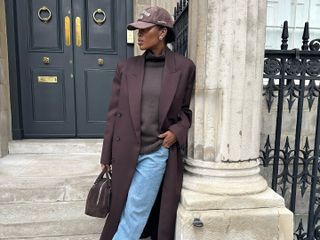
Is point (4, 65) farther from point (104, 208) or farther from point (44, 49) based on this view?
point (104, 208)

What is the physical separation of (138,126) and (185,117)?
0.39m

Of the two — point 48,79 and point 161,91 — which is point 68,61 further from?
point 161,91

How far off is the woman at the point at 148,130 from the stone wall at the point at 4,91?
233 cm

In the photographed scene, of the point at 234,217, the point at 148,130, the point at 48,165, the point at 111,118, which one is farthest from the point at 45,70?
the point at 234,217

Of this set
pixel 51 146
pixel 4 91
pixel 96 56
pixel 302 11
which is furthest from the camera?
pixel 302 11

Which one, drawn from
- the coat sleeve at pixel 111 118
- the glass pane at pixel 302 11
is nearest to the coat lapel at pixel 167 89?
the coat sleeve at pixel 111 118

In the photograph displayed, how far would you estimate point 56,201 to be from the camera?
310 cm

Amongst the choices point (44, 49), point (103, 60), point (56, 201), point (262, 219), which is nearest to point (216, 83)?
point (262, 219)

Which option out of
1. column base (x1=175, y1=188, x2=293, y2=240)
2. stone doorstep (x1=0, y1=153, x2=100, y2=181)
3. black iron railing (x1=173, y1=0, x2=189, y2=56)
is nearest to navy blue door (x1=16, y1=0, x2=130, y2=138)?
stone doorstep (x1=0, y1=153, x2=100, y2=181)

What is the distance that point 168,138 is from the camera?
235cm

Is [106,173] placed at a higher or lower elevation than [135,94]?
lower

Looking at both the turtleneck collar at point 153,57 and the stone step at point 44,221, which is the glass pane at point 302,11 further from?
the stone step at point 44,221

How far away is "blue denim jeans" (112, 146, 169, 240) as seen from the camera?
7.84 feet

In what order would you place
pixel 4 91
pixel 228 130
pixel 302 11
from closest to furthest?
1. pixel 228 130
2. pixel 4 91
3. pixel 302 11
